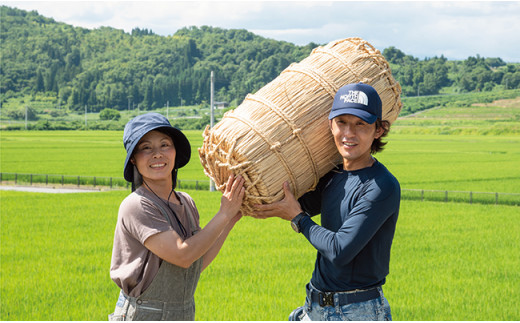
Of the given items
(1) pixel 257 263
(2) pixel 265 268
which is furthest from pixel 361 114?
(1) pixel 257 263

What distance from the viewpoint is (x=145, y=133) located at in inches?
117

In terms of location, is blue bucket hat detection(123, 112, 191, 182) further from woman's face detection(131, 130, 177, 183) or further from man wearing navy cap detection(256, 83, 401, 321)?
man wearing navy cap detection(256, 83, 401, 321)

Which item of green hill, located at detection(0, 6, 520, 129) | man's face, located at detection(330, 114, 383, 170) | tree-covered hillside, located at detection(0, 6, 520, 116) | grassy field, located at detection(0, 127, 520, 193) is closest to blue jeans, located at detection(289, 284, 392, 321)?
man's face, located at detection(330, 114, 383, 170)

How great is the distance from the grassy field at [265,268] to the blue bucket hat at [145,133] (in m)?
5.40

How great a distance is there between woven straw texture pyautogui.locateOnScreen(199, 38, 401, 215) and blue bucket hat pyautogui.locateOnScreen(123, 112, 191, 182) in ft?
0.42

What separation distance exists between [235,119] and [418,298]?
6898mm

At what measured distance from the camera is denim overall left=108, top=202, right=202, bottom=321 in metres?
2.99

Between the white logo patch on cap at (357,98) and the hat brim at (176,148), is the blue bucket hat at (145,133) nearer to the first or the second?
the hat brim at (176,148)

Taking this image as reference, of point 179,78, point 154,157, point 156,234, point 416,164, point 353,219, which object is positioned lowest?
point 416,164

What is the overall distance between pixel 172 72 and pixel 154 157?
146148 mm

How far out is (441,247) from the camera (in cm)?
1345

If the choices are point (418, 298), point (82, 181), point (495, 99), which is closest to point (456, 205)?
point (418, 298)

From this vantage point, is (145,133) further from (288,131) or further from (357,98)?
(357,98)

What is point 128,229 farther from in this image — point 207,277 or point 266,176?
point 207,277
